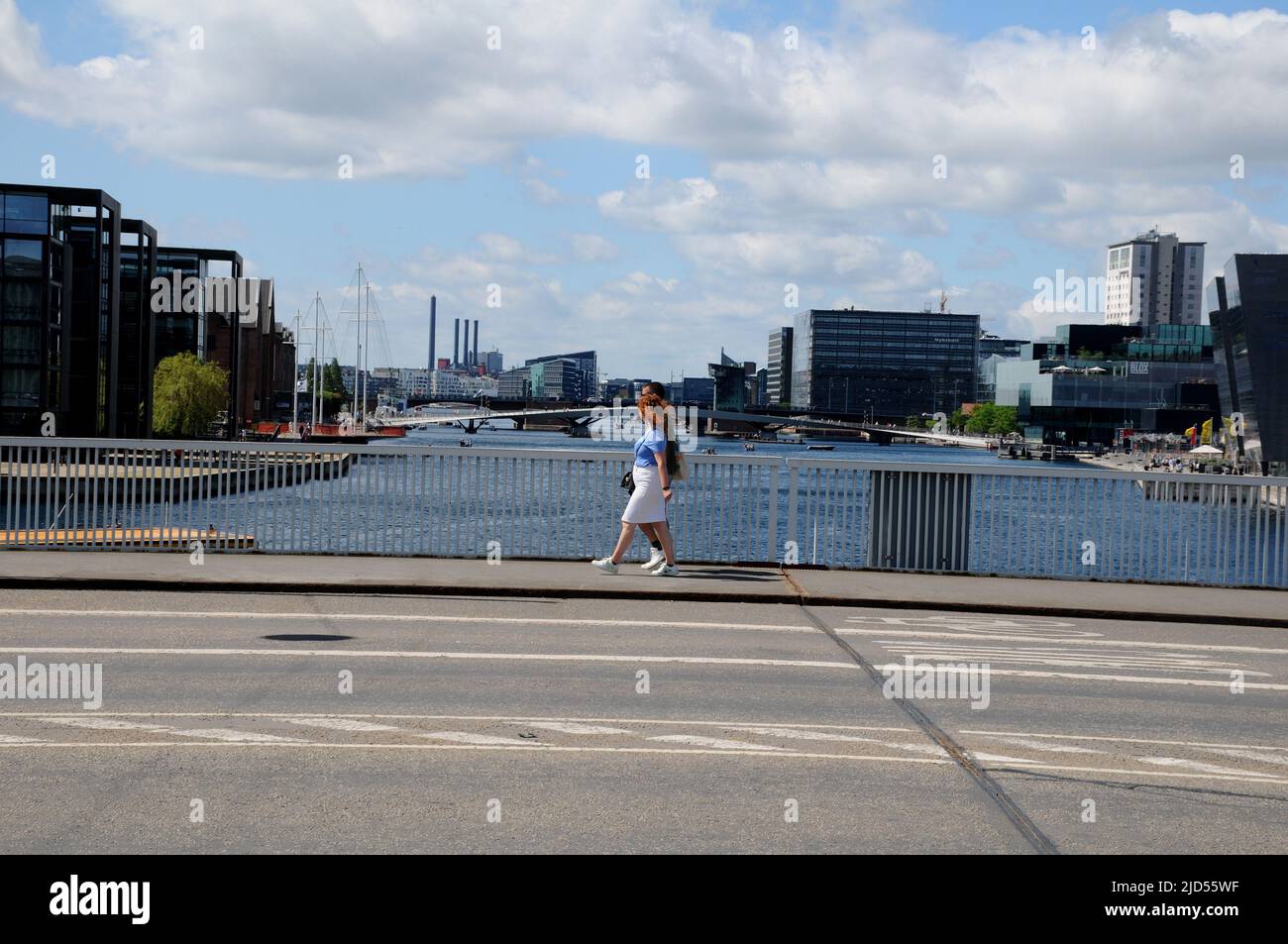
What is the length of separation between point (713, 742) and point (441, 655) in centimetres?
334

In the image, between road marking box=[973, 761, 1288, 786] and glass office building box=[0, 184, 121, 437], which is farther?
glass office building box=[0, 184, 121, 437]

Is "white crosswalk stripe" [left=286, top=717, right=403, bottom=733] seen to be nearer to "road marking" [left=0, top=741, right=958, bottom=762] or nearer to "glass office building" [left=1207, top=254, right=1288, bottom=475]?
"road marking" [left=0, top=741, right=958, bottom=762]

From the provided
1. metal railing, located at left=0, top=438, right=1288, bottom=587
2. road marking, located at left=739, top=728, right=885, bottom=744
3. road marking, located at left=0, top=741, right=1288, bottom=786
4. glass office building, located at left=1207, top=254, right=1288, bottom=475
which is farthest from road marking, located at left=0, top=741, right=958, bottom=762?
glass office building, located at left=1207, top=254, right=1288, bottom=475

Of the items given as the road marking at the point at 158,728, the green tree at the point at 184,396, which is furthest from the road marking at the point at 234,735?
the green tree at the point at 184,396

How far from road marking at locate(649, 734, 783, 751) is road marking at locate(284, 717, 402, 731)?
5.05 ft

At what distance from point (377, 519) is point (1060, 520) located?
27.4 ft

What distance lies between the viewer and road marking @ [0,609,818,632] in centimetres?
1212

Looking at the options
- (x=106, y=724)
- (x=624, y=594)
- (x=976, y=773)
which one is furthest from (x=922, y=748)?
(x=624, y=594)

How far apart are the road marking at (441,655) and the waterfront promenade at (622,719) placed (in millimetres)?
45

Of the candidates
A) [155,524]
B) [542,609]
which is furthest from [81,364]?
[542,609]

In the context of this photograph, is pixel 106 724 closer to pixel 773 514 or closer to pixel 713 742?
pixel 713 742

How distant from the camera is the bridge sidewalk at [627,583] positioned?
14023 mm

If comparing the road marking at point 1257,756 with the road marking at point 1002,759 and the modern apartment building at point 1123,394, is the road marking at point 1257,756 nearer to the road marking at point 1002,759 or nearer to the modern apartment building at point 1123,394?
the road marking at point 1002,759
